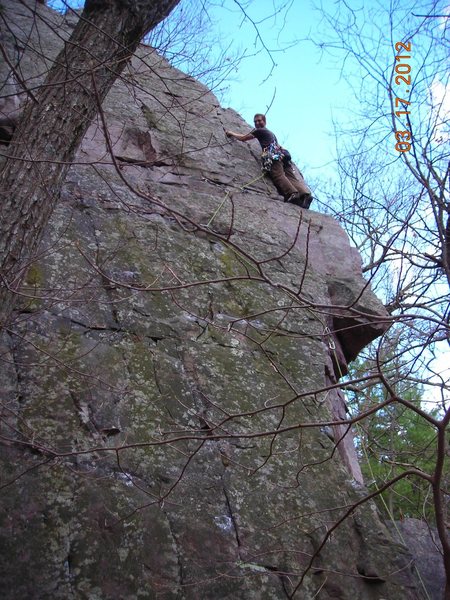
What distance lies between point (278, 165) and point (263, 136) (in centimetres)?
56

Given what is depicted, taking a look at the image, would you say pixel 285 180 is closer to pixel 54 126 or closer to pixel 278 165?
pixel 278 165

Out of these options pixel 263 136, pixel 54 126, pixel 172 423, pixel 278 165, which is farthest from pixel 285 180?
pixel 172 423

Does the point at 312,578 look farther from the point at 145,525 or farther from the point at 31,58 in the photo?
the point at 31,58

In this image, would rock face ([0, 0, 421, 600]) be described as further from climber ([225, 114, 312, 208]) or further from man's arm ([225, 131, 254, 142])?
man's arm ([225, 131, 254, 142])

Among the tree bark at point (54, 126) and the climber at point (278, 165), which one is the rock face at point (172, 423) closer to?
the tree bark at point (54, 126)

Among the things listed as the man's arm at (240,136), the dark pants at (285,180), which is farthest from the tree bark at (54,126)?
the man's arm at (240,136)

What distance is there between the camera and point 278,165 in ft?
19.5

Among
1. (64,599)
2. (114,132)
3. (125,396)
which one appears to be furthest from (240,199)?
(64,599)

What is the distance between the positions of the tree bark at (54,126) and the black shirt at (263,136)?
2.91 metres

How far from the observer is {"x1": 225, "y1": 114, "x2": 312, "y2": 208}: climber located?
18.9ft

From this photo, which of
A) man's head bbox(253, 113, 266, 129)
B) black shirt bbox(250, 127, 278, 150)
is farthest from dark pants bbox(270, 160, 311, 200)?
man's head bbox(253, 113, 266, 129)

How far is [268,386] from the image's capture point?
12.1ft

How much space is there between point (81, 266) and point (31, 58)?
8.19 feet

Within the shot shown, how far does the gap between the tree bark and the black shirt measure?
291cm
